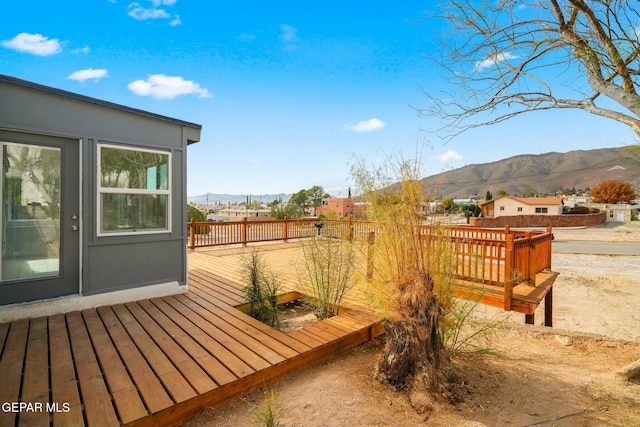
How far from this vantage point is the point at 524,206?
33.2 metres

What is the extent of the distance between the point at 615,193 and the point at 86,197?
2358 inches

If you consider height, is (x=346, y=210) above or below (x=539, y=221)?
above

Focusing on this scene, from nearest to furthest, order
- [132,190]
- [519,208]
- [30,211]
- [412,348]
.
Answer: [412,348], [30,211], [132,190], [519,208]

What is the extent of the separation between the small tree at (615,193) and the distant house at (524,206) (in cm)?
1894

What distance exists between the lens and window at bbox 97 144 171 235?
3.38 metres

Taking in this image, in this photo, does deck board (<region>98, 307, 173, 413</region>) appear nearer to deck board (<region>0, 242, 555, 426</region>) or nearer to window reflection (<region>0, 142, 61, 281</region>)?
deck board (<region>0, 242, 555, 426</region>)

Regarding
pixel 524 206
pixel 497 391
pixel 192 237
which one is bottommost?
pixel 497 391

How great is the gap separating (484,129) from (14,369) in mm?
5040

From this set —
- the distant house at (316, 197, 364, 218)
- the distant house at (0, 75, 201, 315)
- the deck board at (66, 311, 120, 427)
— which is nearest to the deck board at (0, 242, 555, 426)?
the deck board at (66, 311, 120, 427)

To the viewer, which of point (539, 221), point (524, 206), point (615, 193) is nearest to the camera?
point (539, 221)

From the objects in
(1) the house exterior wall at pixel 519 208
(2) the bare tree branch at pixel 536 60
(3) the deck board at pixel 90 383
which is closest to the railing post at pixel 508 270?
(2) the bare tree branch at pixel 536 60

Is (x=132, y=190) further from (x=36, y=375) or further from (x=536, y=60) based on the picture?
(x=536, y=60)

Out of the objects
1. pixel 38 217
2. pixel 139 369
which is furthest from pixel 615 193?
pixel 38 217

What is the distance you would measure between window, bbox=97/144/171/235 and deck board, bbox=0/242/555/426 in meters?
0.95
